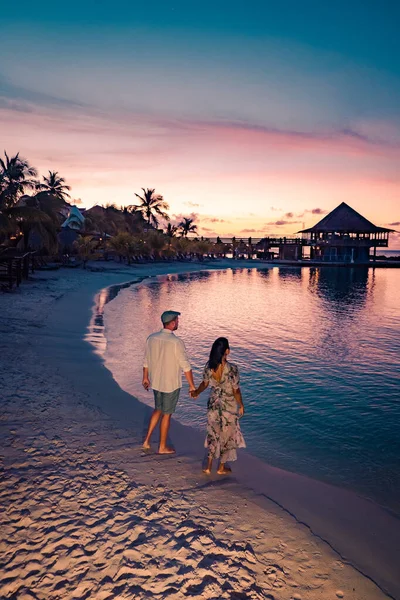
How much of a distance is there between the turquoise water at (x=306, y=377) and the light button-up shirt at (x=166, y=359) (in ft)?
7.63

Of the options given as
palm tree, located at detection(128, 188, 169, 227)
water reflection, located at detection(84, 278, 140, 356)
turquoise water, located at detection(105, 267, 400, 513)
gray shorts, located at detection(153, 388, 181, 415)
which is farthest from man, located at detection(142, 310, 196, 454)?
palm tree, located at detection(128, 188, 169, 227)

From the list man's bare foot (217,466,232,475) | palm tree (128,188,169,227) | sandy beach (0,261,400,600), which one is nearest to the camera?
sandy beach (0,261,400,600)

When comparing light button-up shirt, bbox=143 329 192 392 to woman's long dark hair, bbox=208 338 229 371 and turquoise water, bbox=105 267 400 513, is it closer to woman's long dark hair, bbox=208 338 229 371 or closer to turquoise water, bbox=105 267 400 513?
woman's long dark hair, bbox=208 338 229 371

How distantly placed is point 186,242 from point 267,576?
6918 centimetres

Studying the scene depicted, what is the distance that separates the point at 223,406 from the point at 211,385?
0.94 ft

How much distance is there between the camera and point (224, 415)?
15.1 ft

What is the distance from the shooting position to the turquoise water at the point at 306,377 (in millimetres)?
6305

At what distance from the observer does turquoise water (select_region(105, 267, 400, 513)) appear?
248 inches

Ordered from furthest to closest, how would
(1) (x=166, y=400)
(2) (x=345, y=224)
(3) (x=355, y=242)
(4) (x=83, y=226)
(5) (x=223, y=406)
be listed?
(3) (x=355, y=242)
(2) (x=345, y=224)
(4) (x=83, y=226)
(1) (x=166, y=400)
(5) (x=223, y=406)

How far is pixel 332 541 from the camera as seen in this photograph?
395 centimetres

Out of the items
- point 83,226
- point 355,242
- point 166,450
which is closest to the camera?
point 166,450

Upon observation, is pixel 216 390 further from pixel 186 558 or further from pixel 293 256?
pixel 293 256

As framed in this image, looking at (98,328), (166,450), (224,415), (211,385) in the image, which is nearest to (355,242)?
(98,328)

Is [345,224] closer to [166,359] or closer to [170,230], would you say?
[170,230]
